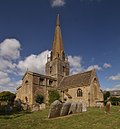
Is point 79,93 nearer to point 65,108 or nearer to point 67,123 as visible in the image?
point 65,108

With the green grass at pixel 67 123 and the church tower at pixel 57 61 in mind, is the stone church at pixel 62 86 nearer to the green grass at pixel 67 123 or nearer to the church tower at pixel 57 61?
the church tower at pixel 57 61

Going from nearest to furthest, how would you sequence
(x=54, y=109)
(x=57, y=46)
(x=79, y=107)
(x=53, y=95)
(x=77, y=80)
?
(x=54, y=109), (x=79, y=107), (x=53, y=95), (x=77, y=80), (x=57, y=46)

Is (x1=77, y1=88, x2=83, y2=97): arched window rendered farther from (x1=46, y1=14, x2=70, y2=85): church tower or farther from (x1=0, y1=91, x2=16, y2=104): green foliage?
(x1=0, y1=91, x2=16, y2=104): green foliage

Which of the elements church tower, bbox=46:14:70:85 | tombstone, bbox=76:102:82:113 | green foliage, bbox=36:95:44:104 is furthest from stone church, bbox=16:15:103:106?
tombstone, bbox=76:102:82:113

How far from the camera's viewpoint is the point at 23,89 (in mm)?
49812

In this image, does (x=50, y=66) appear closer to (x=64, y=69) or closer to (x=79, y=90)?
(x=64, y=69)

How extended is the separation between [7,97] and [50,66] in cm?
1839

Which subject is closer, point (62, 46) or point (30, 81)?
point (30, 81)

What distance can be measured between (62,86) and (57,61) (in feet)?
28.2

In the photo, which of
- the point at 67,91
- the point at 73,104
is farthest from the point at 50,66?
the point at 73,104

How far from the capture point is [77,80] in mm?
49562

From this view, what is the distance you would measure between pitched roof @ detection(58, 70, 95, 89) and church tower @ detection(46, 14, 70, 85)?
8.51ft

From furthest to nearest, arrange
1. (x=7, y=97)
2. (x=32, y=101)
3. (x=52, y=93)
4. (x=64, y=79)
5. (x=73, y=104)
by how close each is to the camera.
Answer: (x=7, y=97) → (x=64, y=79) → (x=52, y=93) → (x=32, y=101) → (x=73, y=104)

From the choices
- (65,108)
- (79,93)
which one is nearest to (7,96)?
(79,93)
